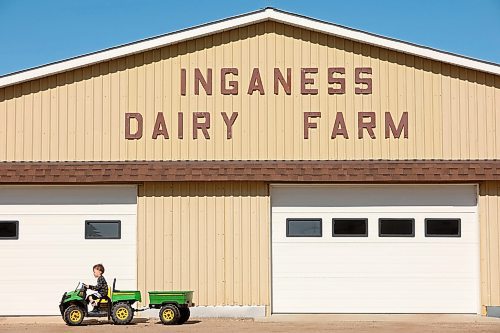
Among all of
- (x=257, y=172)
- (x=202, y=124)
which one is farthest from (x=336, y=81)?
(x=202, y=124)

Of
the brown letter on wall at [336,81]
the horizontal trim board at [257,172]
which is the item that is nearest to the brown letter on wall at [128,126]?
the horizontal trim board at [257,172]

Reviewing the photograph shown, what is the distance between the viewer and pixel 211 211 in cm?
2089

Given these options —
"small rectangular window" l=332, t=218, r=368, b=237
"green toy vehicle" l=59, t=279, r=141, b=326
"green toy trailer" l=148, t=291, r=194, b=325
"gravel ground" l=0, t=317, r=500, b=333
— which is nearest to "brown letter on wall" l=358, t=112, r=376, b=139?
"small rectangular window" l=332, t=218, r=368, b=237

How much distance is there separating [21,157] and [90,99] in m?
2.14

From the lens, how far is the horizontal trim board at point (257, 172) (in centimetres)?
2061

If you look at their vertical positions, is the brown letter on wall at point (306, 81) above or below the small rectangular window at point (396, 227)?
above

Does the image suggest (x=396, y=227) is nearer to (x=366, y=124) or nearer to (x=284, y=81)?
(x=366, y=124)

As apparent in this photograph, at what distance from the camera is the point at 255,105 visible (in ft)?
70.0

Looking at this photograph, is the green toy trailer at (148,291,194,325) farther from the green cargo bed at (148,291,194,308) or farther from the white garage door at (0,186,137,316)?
the white garage door at (0,186,137,316)

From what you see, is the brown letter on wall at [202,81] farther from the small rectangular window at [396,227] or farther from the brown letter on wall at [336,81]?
the small rectangular window at [396,227]

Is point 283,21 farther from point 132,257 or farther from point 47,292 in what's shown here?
point 47,292

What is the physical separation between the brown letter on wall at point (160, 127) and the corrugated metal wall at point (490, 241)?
759cm

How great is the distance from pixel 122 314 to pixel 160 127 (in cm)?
480

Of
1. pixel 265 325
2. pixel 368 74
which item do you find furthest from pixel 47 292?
pixel 368 74
